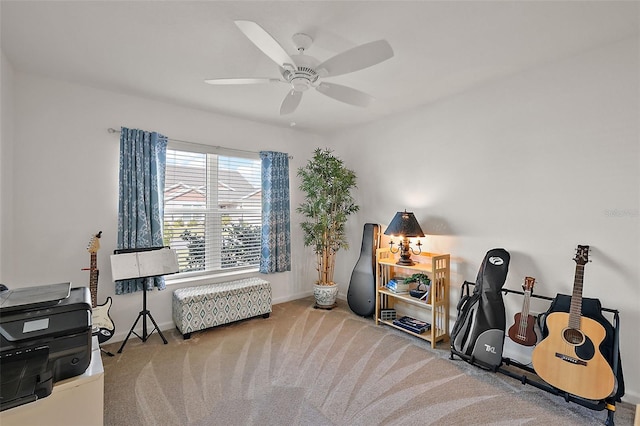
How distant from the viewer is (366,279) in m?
3.71

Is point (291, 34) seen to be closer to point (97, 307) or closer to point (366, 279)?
point (366, 279)

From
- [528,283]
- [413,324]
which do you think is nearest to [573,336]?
[528,283]

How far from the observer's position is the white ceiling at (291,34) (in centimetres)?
177

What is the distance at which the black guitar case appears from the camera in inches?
143

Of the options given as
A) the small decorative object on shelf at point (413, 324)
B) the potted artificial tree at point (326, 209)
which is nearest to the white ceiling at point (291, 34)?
the potted artificial tree at point (326, 209)

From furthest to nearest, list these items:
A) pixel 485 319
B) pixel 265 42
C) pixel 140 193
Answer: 1. pixel 140 193
2. pixel 485 319
3. pixel 265 42

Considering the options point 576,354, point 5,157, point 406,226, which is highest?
point 5,157

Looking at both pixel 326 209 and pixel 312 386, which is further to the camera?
pixel 326 209

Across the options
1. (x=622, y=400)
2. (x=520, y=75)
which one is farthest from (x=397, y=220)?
(x=622, y=400)

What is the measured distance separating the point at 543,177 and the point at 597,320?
Answer: 44.6 inches

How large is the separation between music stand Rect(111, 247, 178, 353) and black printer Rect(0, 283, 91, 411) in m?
1.33

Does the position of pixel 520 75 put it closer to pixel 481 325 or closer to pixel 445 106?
pixel 445 106

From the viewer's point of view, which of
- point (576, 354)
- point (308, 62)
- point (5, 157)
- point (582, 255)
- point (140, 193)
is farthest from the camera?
point (140, 193)

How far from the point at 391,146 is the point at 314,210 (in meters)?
1.28
